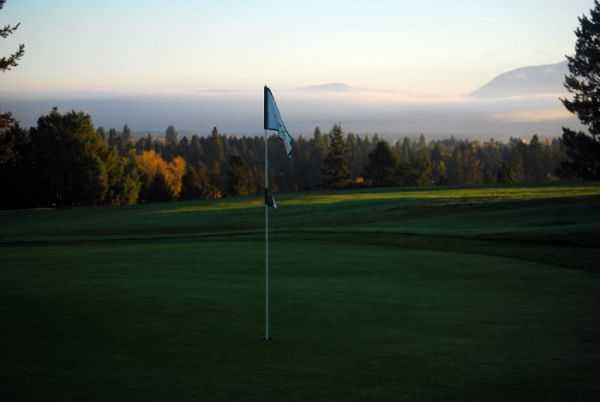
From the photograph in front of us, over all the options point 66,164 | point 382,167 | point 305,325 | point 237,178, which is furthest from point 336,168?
point 305,325

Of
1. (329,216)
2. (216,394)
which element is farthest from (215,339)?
(329,216)

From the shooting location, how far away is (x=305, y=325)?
→ 8.91 meters

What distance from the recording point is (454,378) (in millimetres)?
6289

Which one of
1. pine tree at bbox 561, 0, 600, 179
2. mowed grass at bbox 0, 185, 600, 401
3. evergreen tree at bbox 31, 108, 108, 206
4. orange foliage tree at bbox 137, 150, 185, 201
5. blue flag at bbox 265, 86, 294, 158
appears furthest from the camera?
orange foliage tree at bbox 137, 150, 185, 201

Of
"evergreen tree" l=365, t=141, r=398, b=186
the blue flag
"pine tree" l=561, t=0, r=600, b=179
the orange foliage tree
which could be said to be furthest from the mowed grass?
"evergreen tree" l=365, t=141, r=398, b=186

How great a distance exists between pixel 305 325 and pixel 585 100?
4261cm

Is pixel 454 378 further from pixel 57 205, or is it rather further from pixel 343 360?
pixel 57 205

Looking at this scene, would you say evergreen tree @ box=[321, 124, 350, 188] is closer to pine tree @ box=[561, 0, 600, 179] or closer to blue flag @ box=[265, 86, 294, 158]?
pine tree @ box=[561, 0, 600, 179]

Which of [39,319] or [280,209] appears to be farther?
[280,209]

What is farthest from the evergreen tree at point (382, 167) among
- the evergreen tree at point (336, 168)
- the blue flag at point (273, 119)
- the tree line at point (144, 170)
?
the blue flag at point (273, 119)

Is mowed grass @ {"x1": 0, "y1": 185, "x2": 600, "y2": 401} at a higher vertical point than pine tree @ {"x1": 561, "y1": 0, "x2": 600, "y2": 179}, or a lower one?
lower

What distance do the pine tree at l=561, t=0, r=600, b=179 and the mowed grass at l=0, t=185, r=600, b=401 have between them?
28225mm

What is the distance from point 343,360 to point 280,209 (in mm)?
38990

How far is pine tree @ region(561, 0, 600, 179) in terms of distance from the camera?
44375 mm
